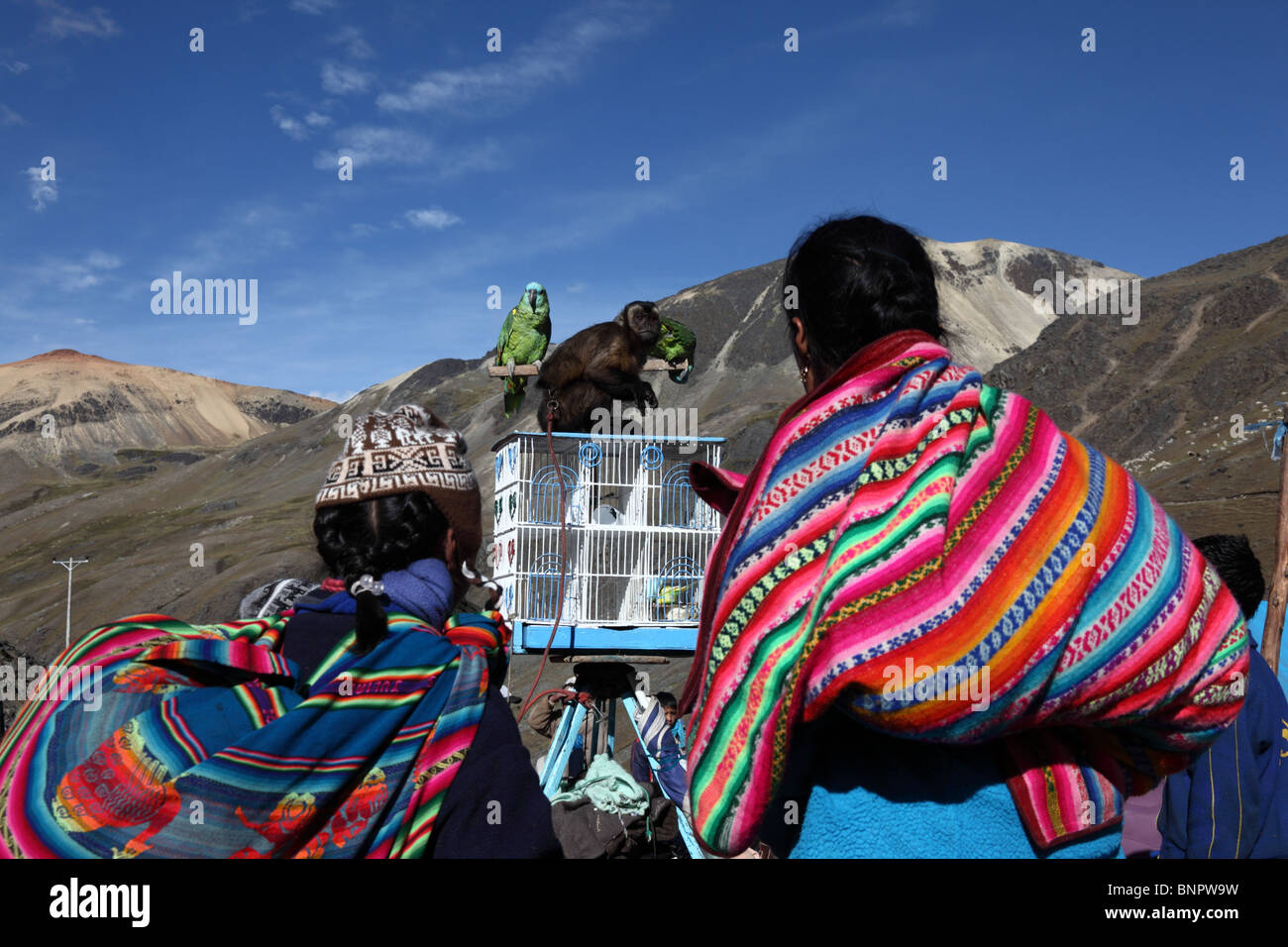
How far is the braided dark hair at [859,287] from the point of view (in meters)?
2.02

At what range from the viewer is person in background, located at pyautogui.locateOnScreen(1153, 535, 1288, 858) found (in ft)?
9.78

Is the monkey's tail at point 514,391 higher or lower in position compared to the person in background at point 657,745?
higher

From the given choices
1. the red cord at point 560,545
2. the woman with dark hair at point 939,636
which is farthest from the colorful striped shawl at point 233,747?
the red cord at point 560,545

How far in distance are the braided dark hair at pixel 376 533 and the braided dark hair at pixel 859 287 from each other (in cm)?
90

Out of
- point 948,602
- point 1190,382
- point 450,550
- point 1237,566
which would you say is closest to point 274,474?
point 1190,382

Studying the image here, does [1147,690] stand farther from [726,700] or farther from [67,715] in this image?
[67,715]

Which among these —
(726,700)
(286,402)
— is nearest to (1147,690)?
(726,700)

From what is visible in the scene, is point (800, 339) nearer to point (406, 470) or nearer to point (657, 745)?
point (406, 470)

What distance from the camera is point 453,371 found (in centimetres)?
11056

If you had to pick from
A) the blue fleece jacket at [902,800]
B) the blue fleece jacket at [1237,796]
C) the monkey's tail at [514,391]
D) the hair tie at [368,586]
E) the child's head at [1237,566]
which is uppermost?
the monkey's tail at [514,391]

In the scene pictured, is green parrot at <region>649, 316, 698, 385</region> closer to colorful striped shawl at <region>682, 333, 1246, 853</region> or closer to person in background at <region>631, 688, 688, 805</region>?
person in background at <region>631, 688, 688, 805</region>

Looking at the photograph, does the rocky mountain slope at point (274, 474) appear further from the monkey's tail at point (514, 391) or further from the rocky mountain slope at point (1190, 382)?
the monkey's tail at point (514, 391)

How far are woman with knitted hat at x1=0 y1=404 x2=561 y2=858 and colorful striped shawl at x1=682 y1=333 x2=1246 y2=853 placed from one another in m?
0.51

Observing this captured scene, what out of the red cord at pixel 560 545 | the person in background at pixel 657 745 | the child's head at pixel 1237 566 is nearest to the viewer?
the child's head at pixel 1237 566
